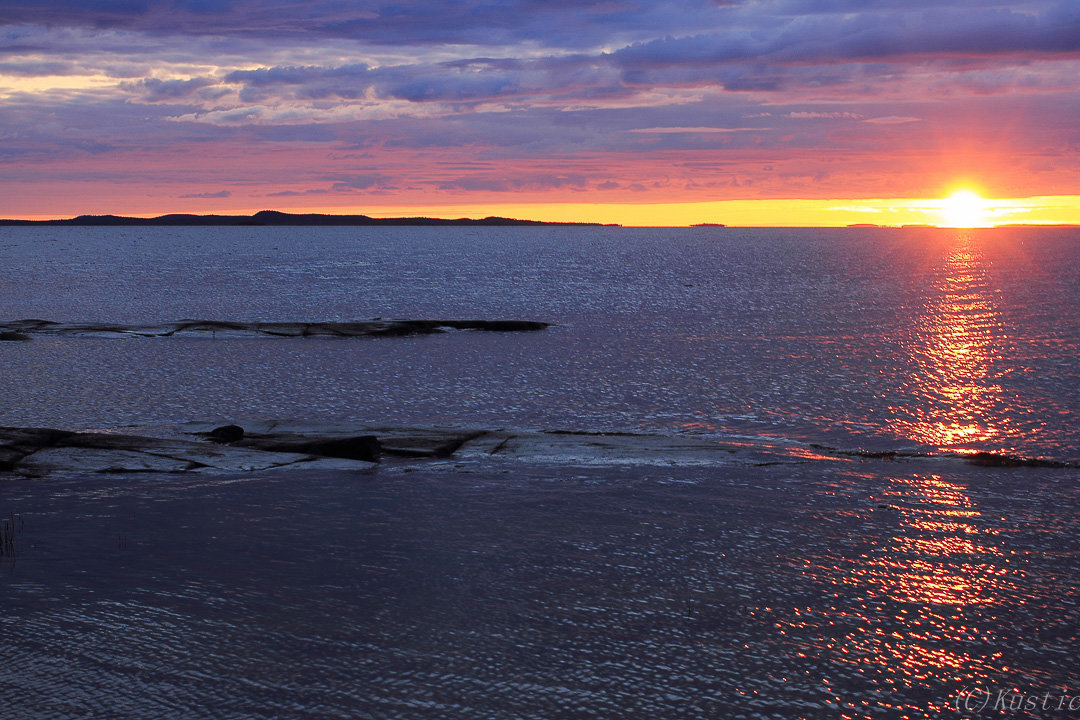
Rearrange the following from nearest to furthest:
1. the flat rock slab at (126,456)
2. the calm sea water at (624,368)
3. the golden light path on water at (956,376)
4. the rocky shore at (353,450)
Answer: the flat rock slab at (126,456), the rocky shore at (353,450), the golden light path on water at (956,376), the calm sea water at (624,368)

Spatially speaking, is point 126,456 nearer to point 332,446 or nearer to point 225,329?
point 332,446

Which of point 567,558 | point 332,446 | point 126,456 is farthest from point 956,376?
point 126,456

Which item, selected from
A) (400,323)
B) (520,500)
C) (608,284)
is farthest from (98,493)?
(608,284)

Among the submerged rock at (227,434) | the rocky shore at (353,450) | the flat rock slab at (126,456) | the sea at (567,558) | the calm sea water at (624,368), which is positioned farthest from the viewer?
the calm sea water at (624,368)

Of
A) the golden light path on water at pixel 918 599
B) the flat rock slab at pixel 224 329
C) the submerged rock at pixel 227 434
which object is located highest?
the flat rock slab at pixel 224 329

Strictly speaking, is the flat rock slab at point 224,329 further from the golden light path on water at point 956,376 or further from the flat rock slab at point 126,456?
the flat rock slab at point 126,456

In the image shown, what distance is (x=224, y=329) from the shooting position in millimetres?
49062

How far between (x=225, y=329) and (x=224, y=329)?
0.17 feet

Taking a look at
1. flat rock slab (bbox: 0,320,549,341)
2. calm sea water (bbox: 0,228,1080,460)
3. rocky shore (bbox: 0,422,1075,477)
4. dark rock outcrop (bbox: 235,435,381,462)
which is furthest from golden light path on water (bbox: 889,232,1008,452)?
flat rock slab (bbox: 0,320,549,341)

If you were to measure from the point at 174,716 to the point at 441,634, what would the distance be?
125 inches

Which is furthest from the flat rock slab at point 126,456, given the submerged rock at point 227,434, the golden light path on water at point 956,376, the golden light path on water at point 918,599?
the golden light path on water at point 956,376

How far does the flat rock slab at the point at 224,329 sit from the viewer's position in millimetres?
46781

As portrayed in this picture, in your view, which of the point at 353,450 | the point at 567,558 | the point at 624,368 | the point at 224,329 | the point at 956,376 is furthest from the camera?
the point at 224,329

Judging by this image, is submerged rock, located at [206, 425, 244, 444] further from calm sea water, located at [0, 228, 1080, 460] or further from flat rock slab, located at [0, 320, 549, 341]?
flat rock slab, located at [0, 320, 549, 341]
